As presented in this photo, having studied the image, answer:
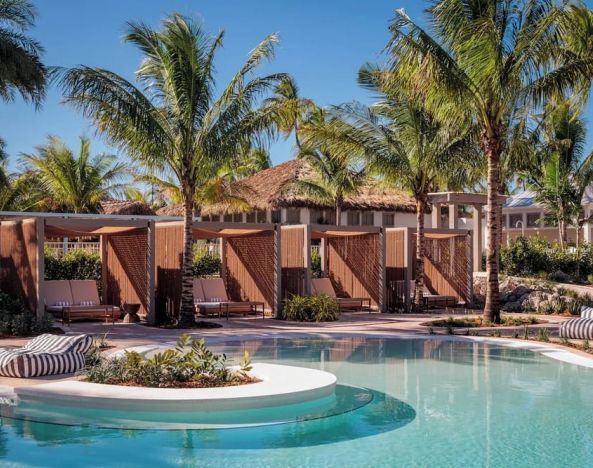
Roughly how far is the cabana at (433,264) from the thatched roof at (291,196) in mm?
8567

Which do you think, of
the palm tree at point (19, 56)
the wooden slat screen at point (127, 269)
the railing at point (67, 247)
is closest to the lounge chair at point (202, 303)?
the wooden slat screen at point (127, 269)

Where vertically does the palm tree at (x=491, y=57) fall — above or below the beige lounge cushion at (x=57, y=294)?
above

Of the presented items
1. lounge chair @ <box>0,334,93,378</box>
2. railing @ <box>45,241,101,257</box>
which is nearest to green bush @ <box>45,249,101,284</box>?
railing @ <box>45,241,101,257</box>

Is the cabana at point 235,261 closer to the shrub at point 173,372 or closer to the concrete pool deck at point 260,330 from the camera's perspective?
the concrete pool deck at point 260,330

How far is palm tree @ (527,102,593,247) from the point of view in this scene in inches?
1209

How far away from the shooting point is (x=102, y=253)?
19.8m

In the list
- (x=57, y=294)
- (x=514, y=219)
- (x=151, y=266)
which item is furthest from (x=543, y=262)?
(x=514, y=219)

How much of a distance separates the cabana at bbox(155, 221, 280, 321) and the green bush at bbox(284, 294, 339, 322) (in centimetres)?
47

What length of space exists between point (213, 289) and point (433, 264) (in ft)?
25.0

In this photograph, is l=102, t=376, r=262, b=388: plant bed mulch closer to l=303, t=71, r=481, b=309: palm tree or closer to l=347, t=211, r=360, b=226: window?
l=303, t=71, r=481, b=309: palm tree

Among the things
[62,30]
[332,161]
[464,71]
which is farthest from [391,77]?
[332,161]

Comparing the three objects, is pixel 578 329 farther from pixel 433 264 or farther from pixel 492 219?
pixel 433 264

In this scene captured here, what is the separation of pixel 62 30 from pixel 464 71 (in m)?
10.7

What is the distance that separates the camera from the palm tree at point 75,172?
103 ft
